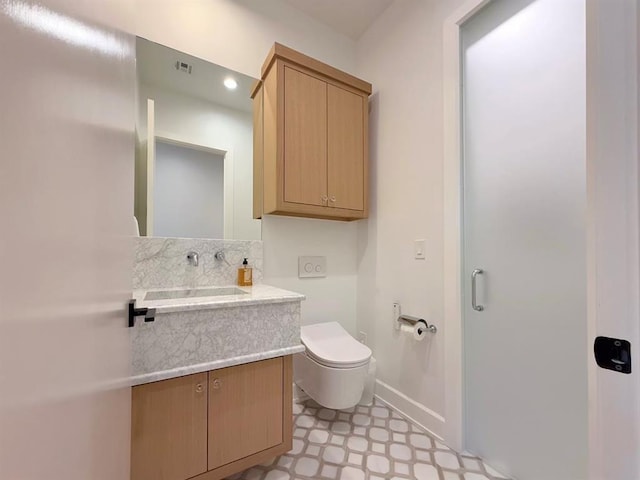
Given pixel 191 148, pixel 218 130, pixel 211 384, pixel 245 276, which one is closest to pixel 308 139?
pixel 218 130

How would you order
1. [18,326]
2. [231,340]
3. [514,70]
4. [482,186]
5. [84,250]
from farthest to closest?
[482,186] < [514,70] < [231,340] < [84,250] < [18,326]

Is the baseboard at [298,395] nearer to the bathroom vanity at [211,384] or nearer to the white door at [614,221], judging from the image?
the bathroom vanity at [211,384]

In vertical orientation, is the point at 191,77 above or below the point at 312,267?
above

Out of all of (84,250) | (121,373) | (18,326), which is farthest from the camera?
(121,373)

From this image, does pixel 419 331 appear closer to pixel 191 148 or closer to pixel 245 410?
pixel 245 410

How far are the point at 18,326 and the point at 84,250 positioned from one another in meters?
0.18

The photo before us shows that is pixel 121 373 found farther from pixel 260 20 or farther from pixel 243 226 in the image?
pixel 260 20

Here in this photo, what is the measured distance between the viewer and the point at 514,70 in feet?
4.00

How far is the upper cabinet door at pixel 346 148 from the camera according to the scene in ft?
5.74

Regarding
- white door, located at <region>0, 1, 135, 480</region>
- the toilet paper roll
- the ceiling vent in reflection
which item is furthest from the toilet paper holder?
the ceiling vent in reflection

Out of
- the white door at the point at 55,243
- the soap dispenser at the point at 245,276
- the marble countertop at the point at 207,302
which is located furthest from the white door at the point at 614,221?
the soap dispenser at the point at 245,276

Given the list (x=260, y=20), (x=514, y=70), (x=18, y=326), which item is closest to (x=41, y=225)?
(x=18, y=326)

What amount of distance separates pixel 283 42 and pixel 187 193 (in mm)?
1194

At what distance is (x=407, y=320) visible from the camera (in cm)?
161
